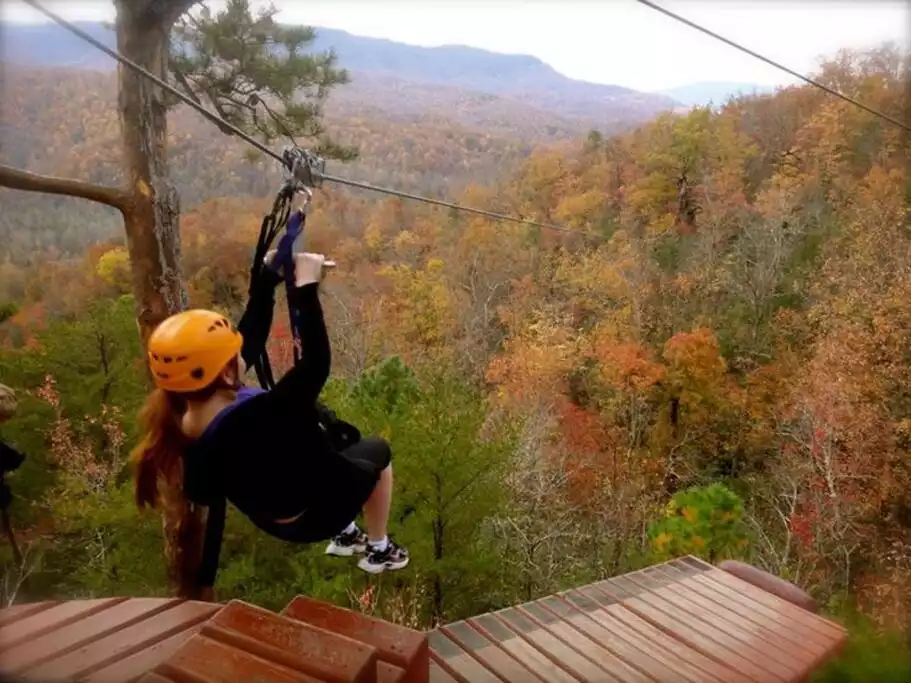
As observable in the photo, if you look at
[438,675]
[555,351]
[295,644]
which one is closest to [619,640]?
[438,675]

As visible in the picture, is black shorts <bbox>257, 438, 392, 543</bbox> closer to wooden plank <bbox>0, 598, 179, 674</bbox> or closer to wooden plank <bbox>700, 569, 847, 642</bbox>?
wooden plank <bbox>0, 598, 179, 674</bbox>

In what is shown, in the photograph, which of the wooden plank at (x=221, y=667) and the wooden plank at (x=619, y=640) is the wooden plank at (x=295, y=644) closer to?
the wooden plank at (x=221, y=667)

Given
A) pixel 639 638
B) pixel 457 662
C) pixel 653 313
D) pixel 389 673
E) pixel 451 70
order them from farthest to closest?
pixel 451 70 < pixel 653 313 < pixel 639 638 < pixel 457 662 < pixel 389 673

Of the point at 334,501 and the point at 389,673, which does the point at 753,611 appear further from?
the point at 334,501

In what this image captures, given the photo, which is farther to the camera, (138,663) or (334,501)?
(138,663)

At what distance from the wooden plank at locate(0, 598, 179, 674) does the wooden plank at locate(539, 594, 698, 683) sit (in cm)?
177

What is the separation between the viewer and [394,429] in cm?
793

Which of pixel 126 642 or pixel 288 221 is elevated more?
pixel 288 221

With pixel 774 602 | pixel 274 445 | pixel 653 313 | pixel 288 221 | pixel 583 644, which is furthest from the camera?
pixel 653 313

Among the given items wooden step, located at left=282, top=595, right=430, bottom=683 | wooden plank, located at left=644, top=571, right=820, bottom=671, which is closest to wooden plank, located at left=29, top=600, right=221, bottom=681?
wooden step, located at left=282, top=595, right=430, bottom=683

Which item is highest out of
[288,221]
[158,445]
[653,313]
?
[288,221]

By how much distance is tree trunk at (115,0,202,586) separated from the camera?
3127 millimetres

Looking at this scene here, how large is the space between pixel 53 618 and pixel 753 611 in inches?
126

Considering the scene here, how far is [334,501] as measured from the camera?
212 cm
